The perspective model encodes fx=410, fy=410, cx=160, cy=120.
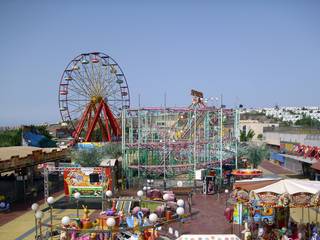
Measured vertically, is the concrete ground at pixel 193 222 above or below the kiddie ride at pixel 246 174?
below

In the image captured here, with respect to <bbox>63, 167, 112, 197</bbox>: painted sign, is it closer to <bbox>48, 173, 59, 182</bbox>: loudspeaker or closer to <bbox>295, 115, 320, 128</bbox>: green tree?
<bbox>48, 173, 59, 182</bbox>: loudspeaker

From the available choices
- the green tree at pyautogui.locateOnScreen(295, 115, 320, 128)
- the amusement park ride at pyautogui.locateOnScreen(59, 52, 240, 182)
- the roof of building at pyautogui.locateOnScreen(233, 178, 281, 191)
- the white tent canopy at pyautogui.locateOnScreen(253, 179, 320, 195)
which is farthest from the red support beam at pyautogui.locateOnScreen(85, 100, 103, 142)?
the green tree at pyautogui.locateOnScreen(295, 115, 320, 128)

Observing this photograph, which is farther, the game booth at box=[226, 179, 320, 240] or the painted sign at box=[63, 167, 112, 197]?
the painted sign at box=[63, 167, 112, 197]

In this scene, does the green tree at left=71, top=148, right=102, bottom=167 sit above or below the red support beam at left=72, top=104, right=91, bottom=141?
below

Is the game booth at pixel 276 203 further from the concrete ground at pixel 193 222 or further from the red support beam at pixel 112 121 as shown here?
the red support beam at pixel 112 121

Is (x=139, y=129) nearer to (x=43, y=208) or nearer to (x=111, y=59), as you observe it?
(x=43, y=208)

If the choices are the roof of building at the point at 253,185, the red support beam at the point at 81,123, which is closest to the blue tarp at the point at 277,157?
the red support beam at the point at 81,123

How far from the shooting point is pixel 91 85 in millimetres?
47438

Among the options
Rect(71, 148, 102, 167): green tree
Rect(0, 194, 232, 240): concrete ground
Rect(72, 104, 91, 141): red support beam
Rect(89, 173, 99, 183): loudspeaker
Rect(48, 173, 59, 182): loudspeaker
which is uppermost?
Rect(72, 104, 91, 141): red support beam

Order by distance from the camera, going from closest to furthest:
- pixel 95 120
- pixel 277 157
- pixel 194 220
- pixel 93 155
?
pixel 194 220 → pixel 93 155 → pixel 95 120 → pixel 277 157

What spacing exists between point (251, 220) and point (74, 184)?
40.1 feet

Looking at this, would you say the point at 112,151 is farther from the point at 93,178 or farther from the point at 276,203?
the point at 276,203

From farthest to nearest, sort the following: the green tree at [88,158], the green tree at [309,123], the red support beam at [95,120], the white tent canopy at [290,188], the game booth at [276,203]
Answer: the green tree at [309,123]
the red support beam at [95,120]
the green tree at [88,158]
the white tent canopy at [290,188]
the game booth at [276,203]

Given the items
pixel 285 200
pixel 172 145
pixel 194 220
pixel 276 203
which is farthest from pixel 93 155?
pixel 285 200
